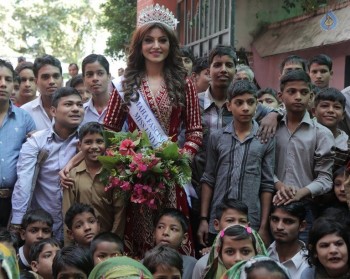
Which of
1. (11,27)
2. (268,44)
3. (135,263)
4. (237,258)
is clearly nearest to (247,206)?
(237,258)

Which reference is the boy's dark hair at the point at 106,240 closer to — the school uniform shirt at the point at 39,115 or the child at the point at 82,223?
the child at the point at 82,223

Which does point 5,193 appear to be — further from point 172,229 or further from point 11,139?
point 172,229

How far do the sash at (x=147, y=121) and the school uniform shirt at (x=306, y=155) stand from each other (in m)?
0.90

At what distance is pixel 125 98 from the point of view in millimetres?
5098

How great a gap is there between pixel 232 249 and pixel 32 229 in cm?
183

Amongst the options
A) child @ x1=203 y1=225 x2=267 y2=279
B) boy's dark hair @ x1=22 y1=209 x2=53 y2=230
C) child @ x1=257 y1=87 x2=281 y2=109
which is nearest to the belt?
boy's dark hair @ x1=22 y1=209 x2=53 y2=230

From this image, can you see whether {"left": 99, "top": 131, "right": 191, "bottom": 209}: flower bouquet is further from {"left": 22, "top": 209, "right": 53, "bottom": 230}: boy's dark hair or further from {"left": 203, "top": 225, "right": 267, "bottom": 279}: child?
{"left": 22, "top": 209, "right": 53, "bottom": 230}: boy's dark hair

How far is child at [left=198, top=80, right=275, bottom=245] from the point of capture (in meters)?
5.02

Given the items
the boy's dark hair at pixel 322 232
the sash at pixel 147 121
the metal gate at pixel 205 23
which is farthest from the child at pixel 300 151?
the metal gate at pixel 205 23

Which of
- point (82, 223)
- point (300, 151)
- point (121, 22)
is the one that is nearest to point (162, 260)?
point (82, 223)

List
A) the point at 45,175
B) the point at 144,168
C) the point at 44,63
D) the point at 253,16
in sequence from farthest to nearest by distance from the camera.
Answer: the point at 253,16
the point at 44,63
the point at 45,175
the point at 144,168

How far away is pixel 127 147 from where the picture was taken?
15.6ft

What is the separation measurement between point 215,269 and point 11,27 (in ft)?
86.1

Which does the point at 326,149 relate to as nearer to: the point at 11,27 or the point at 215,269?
the point at 215,269
